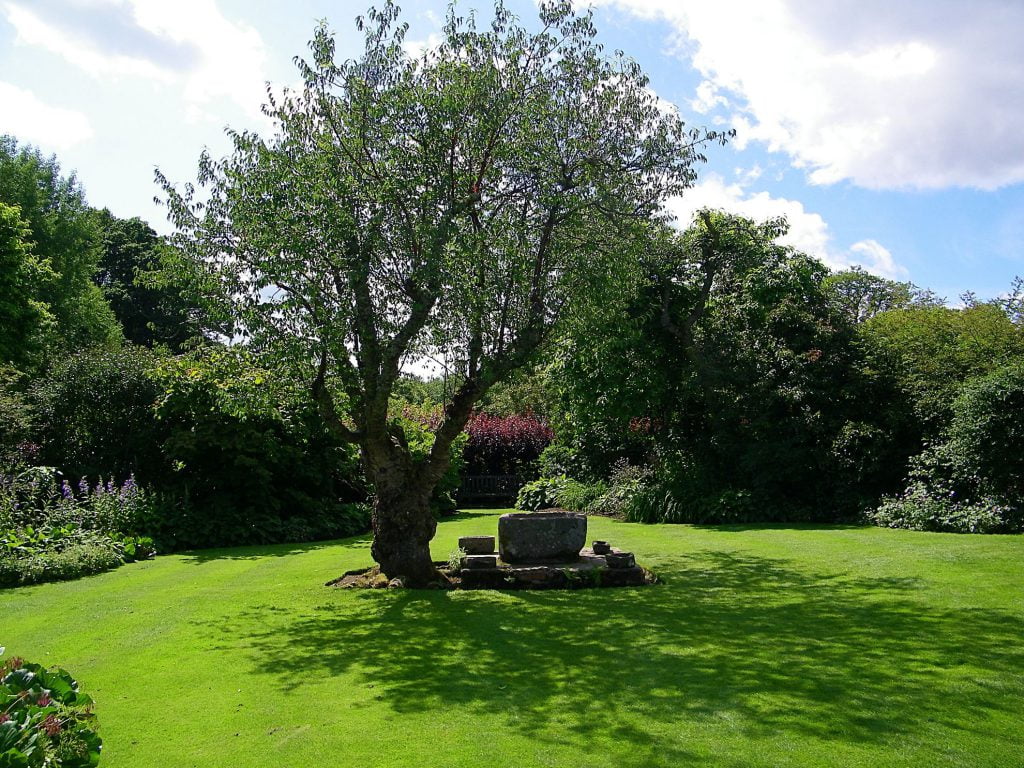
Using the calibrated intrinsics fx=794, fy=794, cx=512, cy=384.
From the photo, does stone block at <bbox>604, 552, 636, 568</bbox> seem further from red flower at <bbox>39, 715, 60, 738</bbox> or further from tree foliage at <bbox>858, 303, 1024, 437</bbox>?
tree foliage at <bbox>858, 303, 1024, 437</bbox>

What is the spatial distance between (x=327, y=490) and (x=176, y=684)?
12.6 meters

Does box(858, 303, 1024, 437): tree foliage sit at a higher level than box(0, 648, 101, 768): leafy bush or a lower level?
higher

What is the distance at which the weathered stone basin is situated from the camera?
10883 mm

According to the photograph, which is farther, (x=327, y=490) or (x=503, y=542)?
(x=327, y=490)

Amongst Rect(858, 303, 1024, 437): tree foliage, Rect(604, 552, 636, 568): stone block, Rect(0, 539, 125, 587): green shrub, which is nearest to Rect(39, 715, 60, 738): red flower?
Rect(604, 552, 636, 568): stone block

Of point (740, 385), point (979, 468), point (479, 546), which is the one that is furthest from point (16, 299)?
point (979, 468)

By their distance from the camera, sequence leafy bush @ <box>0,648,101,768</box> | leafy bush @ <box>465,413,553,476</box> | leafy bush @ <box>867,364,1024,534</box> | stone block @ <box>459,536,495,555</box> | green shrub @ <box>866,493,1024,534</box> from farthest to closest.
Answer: leafy bush @ <box>465,413,553,476</box>
leafy bush @ <box>867,364,1024,534</box>
green shrub @ <box>866,493,1024,534</box>
stone block @ <box>459,536,495,555</box>
leafy bush @ <box>0,648,101,768</box>

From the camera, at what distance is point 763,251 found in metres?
21.0

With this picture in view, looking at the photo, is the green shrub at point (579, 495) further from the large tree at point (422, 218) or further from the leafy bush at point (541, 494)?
the large tree at point (422, 218)

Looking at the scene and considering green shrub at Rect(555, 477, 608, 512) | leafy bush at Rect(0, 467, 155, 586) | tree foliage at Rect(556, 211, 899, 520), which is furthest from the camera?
green shrub at Rect(555, 477, 608, 512)

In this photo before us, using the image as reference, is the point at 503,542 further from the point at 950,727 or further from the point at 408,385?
the point at 950,727

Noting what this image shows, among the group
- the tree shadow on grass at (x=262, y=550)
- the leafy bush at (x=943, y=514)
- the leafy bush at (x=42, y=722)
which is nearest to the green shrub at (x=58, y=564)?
the tree shadow on grass at (x=262, y=550)

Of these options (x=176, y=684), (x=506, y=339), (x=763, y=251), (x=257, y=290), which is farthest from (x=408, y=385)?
(x=763, y=251)

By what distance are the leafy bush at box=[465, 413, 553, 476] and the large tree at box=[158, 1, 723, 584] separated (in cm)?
1638
